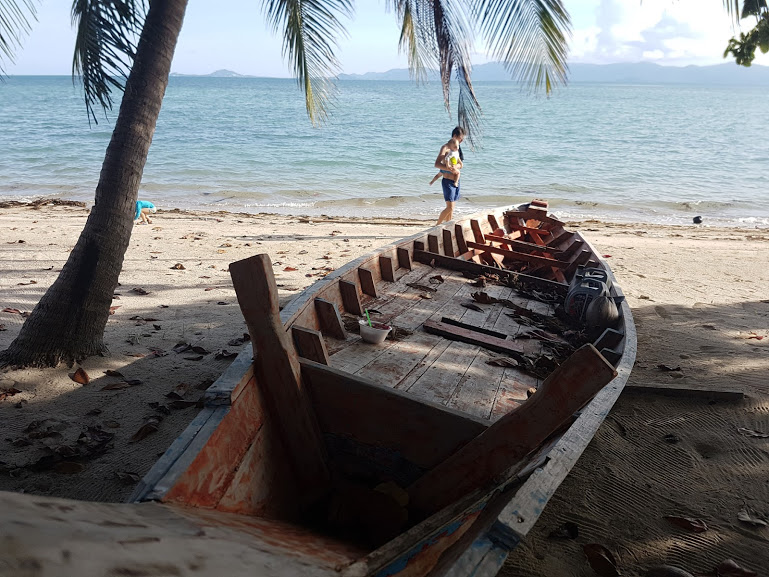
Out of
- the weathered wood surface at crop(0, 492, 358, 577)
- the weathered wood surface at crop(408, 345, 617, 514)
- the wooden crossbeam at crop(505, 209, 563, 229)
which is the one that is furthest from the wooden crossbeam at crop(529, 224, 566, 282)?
the weathered wood surface at crop(0, 492, 358, 577)

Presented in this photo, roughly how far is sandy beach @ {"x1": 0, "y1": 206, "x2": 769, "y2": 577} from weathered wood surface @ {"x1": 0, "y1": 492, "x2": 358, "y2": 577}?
171cm

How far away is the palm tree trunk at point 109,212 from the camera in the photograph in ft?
14.4

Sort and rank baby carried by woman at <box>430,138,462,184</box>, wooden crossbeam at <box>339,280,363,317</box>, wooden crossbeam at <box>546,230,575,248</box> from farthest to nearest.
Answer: baby carried by woman at <box>430,138,462,184</box> < wooden crossbeam at <box>546,230,575,248</box> < wooden crossbeam at <box>339,280,363,317</box>

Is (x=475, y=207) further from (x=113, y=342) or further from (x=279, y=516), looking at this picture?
(x=279, y=516)

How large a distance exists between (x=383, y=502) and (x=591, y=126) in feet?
181

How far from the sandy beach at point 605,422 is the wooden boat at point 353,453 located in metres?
0.78

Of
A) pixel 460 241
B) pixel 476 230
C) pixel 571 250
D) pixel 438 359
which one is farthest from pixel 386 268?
pixel 571 250

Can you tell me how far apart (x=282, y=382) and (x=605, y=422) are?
2880mm

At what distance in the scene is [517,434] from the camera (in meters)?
2.46

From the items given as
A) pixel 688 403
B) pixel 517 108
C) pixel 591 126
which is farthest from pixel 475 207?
pixel 517 108

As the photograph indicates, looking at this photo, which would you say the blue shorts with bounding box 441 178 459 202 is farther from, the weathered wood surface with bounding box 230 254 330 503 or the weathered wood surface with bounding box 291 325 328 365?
the weathered wood surface with bounding box 230 254 330 503

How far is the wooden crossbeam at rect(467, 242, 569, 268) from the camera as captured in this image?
23.4 ft

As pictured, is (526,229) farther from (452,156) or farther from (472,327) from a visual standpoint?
(472,327)

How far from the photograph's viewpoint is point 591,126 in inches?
2061
